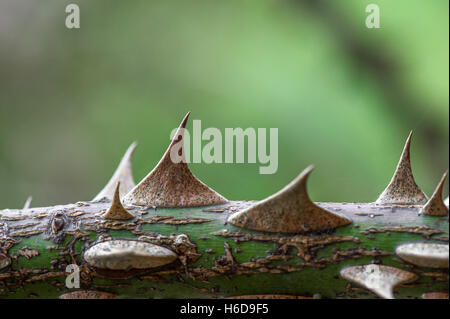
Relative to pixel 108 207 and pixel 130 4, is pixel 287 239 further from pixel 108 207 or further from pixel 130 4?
pixel 130 4

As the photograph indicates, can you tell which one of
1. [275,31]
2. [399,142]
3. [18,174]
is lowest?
[18,174]

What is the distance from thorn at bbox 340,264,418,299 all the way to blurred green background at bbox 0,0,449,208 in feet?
5.74

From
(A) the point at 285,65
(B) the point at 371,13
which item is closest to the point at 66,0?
(A) the point at 285,65

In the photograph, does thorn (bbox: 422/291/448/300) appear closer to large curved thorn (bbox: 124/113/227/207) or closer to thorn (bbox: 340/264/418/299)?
thorn (bbox: 340/264/418/299)

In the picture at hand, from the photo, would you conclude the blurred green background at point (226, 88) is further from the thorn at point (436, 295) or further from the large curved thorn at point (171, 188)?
the thorn at point (436, 295)

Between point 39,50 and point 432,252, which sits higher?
point 39,50

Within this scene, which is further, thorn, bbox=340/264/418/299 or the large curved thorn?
the large curved thorn

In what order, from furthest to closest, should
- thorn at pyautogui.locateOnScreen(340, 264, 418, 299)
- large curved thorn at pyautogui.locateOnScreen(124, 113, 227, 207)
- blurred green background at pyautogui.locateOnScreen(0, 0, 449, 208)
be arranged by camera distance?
1. blurred green background at pyautogui.locateOnScreen(0, 0, 449, 208)
2. large curved thorn at pyautogui.locateOnScreen(124, 113, 227, 207)
3. thorn at pyautogui.locateOnScreen(340, 264, 418, 299)

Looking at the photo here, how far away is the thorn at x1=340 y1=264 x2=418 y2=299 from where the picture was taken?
0.60m

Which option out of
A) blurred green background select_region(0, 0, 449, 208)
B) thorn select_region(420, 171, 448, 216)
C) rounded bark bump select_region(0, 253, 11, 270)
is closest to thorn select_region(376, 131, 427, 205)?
thorn select_region(420, 171, 448, 216)

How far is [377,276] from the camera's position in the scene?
2.05 ft

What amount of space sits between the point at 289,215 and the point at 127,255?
0.78ft

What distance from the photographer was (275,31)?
252 cm

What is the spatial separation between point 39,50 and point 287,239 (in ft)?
8.36
